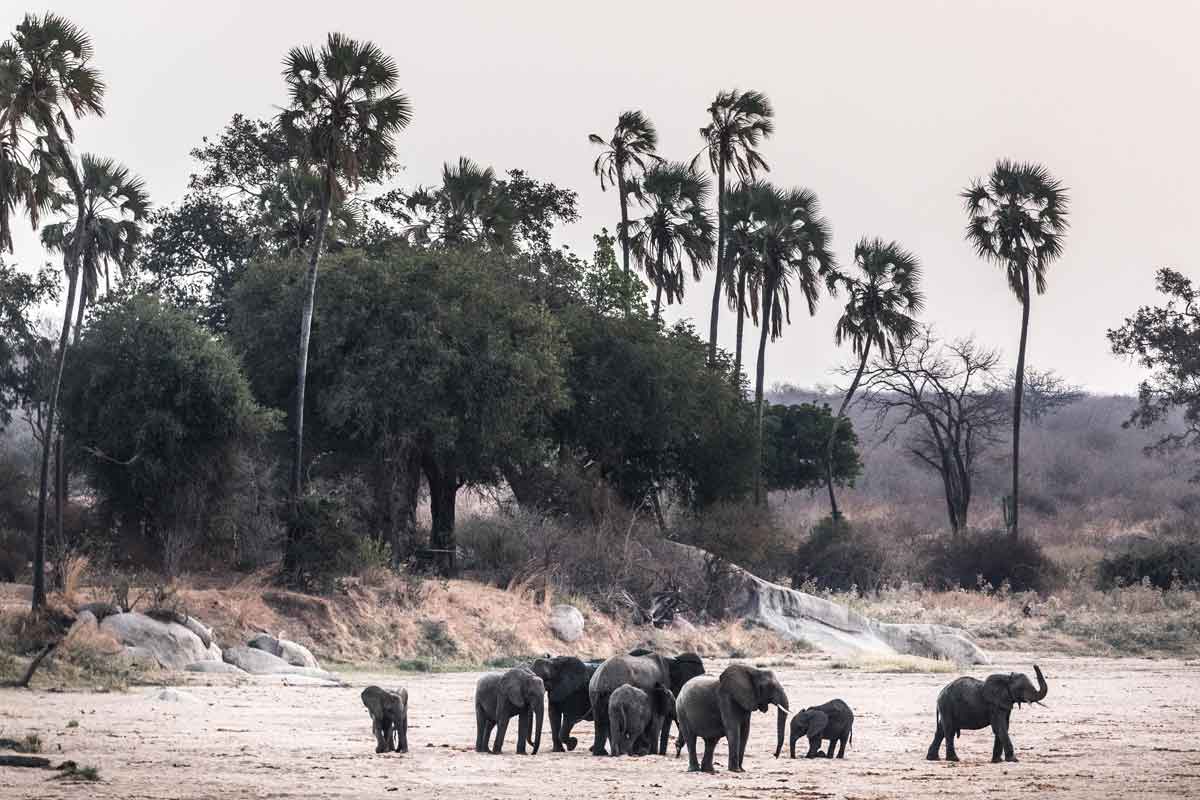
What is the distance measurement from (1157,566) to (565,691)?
36.9m

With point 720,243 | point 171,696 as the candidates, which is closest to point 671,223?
point 720,243

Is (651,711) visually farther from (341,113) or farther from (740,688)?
(341,113)

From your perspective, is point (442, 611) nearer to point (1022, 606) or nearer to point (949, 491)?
point (1022, 606)

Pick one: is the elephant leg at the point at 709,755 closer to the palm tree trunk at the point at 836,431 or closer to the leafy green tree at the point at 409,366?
the leafy green tree at the point at 409,366

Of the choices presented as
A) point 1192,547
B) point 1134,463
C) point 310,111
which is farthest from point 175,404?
point 1134,463

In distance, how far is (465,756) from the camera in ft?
59.4

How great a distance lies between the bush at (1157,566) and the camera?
172ft

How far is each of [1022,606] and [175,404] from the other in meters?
24.0

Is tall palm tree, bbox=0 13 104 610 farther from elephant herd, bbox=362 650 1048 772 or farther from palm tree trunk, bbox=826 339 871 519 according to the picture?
palm tree trunk, bbox=826 339 871 519

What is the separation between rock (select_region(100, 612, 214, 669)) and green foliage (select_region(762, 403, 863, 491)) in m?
38.4

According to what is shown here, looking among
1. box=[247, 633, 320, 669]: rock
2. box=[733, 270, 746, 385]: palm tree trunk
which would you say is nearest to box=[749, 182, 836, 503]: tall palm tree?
box=[733, 270, 746, 385]: palm tree trunk

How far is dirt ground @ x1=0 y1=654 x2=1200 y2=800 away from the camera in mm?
15273

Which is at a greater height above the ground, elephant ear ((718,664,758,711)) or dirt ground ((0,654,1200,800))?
elephant ear ((718,664,758,711))

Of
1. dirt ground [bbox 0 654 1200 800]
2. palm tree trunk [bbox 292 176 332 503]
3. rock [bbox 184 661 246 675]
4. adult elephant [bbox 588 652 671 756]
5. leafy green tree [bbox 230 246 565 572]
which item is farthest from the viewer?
leafy green tree [bbox 230 246 565 572]
